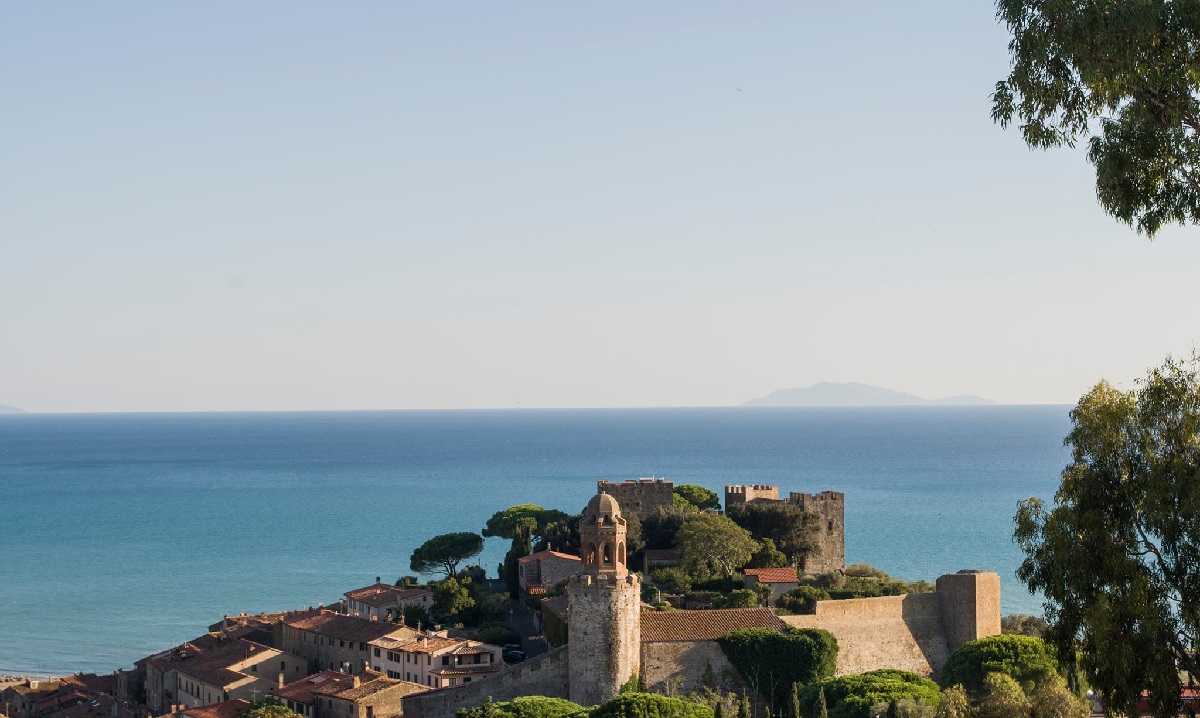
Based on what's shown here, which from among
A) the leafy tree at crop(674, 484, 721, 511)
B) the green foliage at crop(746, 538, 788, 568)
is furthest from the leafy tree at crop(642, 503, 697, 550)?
the leafy tree at crop(674, 484, 721, 511)

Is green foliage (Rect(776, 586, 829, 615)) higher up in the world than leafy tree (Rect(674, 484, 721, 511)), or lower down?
lower down

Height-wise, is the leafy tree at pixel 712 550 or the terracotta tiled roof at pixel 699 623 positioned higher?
the leafy tree at pixel 712 550

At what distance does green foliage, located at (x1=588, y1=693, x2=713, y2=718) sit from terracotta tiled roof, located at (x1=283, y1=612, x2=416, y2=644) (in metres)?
12.3

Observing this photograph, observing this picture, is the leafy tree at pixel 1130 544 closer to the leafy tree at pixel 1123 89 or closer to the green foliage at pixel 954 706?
the leafy tree at pixel 1123 89

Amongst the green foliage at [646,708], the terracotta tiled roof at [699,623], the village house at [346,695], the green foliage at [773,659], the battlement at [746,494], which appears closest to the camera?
the green foliage at [646,708]

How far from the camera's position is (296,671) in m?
45.2

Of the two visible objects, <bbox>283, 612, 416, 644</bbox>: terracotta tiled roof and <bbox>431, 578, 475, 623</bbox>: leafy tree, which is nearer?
<bbox>283, 612, 416, 644</bbox>: terracotta tiled roof

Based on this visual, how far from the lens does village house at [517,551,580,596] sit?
156 feet

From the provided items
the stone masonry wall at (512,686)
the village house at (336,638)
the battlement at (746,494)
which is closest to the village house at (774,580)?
the battlement at (746,494)

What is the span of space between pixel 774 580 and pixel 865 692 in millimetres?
10357

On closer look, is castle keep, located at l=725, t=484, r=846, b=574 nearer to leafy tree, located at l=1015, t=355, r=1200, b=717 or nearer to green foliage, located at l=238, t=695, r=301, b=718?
green foliage, located at l=238, t=695, r=301, b=718

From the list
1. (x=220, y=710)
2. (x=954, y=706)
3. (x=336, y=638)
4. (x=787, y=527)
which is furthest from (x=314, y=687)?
(x=954, y=706)

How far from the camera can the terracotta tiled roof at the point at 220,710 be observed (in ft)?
130

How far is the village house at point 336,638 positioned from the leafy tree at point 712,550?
9961 mm
